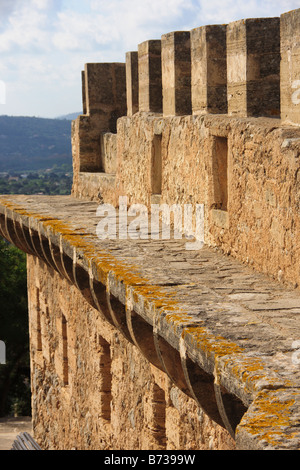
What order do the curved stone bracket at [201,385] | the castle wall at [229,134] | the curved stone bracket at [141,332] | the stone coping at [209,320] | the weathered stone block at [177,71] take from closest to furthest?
the stone coping at [209,320], the curved stone bracket at [201,385], the castle wall at [229,134], the curved stone bracket at [141,332], the weathered stone block at [177,71]

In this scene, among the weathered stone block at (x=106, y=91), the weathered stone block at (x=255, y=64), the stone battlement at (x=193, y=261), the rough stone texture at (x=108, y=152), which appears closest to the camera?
the stone battlement at (x=193, y=261)

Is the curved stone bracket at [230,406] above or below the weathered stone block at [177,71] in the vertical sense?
below

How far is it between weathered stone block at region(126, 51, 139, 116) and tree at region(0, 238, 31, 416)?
1365 cm

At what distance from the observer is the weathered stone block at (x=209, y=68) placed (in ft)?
18.1

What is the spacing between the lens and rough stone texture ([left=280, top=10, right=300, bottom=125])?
4.26 m

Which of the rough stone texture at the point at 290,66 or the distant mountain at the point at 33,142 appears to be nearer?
the rough stone texture at the point at 290,66

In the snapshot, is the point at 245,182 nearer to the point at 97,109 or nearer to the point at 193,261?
the point at 193,261

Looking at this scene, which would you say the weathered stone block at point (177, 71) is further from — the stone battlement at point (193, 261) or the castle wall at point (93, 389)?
the castle wall at point (93, 389)

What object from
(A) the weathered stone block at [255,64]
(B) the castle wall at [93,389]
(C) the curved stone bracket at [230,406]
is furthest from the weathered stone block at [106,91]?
(C) the curved stone bracket at [230,406]

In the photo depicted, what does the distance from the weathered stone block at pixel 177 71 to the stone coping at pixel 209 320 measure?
123 centimetres

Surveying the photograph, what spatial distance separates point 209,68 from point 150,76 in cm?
148

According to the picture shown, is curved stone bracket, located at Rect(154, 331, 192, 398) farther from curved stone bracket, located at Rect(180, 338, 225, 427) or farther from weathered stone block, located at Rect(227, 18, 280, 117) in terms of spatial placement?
weathered stone block, located at Rect(227, 18, 280, 117)

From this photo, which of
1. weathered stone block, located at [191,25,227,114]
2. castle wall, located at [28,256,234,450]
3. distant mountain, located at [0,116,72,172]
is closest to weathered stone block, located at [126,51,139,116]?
weathered stone block, located at [191,25,227,114]

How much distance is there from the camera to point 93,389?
726cm
